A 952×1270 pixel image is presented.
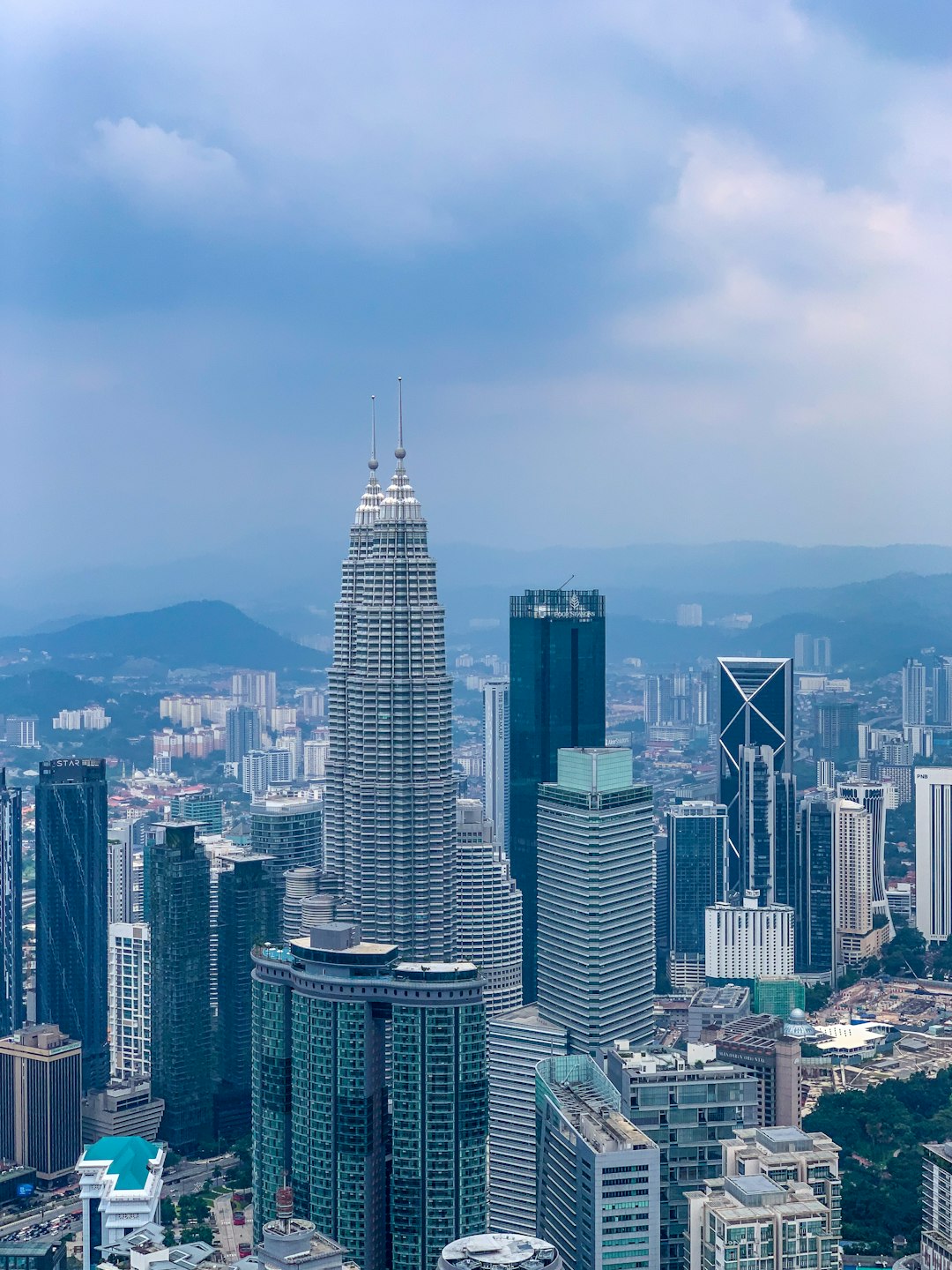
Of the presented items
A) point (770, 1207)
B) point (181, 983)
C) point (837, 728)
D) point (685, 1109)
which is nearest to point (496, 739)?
point (181, 983)

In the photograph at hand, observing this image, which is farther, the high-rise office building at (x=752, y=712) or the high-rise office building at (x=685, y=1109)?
the high-rise office building at (x=752, y=712)

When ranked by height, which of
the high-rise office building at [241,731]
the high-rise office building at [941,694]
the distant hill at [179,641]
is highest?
the distant hill at [179,641]

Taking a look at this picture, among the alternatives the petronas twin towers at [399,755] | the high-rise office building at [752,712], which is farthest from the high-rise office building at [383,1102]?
the high-rise office building at [752,712]

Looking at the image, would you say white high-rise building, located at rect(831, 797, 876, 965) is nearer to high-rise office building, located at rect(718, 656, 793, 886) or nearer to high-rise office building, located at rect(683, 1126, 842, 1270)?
high-rise office building, located at rect(718, 656, 793, 886)

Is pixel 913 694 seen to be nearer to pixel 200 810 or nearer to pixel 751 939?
pixel 751 939

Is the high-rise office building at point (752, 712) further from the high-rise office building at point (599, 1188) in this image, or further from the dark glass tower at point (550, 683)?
the high-rise office building at point (599, 1188)

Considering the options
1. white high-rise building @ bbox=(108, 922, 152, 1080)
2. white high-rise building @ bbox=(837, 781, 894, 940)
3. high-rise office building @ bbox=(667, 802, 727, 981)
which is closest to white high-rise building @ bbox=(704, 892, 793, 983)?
high-rise office building @ bbox=(667, 802, 727, 981)

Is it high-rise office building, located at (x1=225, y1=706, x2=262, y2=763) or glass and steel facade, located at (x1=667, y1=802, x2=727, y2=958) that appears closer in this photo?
glass and steel facade, located at (x1=667, y1=802, x2=727, y2=958)

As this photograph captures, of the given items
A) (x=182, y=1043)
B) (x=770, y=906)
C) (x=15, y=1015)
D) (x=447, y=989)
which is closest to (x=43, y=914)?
(x=15, y=1015)
